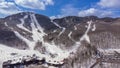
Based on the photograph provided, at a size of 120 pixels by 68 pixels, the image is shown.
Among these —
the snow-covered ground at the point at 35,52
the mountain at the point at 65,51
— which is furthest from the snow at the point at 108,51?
the snow-covered ground at the point at 35,52

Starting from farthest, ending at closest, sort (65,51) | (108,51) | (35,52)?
(65,51) < (35,52) < (108,51)

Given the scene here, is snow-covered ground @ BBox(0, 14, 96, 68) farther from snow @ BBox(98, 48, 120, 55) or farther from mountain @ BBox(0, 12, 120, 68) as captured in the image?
snow @ BBox(98, 48, 120, 55)

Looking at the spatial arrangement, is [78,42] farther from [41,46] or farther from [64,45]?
[41,46]

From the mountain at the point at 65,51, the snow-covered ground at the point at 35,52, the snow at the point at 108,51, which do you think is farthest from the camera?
the snow at the point at 108,51

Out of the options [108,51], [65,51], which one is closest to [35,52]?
[65,51]

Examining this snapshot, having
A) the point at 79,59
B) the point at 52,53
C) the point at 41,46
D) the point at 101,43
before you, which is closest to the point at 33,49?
the point at 41,46

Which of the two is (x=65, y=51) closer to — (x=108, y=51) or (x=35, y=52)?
(x=35, y=52)

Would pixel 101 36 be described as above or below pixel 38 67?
above

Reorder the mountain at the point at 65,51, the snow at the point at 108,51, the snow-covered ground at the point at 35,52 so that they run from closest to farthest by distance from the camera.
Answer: the mountain at the point at 65,51
the snow-covered ground at the point at 35,52
the snow at the point at 108,51

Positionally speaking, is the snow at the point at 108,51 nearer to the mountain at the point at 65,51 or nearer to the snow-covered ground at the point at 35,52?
the mountain at the point at 65,51

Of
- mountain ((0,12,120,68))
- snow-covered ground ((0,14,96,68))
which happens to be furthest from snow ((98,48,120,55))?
snow-covered ground ((0,14,96,68))

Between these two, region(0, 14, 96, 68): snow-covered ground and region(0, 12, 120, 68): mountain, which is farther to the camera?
region(0, 14, 96, 68): snow-covered ground
